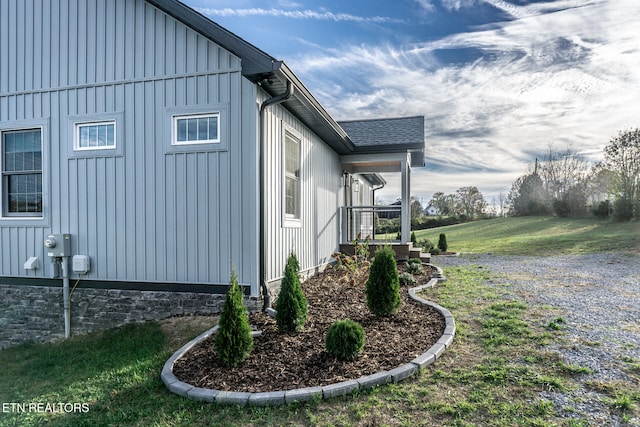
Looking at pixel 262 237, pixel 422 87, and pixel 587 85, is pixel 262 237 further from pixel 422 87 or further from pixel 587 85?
pixel 587 85

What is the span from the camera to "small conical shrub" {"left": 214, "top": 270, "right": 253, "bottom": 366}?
11.3ft

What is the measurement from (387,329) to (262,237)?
6.95 feet

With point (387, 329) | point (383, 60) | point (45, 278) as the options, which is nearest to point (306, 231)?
point (387, 329)

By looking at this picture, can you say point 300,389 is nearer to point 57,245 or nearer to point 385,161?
point 57,245

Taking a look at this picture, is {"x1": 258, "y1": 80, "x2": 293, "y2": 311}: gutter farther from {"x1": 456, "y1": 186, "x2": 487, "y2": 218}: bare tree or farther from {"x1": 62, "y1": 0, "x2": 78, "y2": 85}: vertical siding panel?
{"x1": 456, "y1": 186, "x2": 487, "y2": 218}: bare tree

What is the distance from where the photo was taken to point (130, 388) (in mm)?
3385

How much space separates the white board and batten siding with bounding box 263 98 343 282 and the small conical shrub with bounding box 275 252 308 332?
1.16 meters

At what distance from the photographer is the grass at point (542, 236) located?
14.0 metres

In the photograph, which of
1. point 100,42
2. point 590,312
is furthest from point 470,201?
point 100,42

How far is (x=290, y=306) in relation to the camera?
165 inches

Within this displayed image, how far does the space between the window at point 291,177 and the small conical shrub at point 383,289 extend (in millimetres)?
2118

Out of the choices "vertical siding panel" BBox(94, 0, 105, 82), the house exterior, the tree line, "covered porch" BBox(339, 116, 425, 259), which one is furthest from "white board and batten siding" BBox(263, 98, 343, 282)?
the tree line

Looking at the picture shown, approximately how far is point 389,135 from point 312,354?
7.75m

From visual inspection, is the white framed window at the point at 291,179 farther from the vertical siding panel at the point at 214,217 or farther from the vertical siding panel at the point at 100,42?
the vertical siding panel at the point at 100,42
